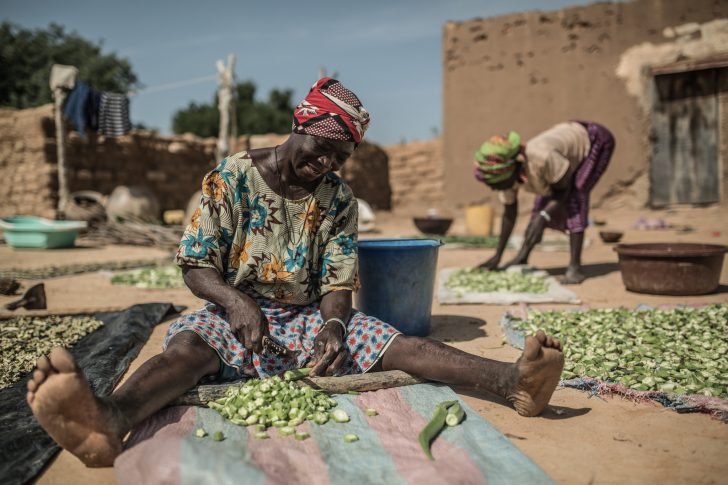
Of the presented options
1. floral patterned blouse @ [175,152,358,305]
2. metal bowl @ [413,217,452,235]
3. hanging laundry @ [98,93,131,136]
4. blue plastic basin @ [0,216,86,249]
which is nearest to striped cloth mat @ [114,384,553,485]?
floral patterned blouse @ [175,152,358,305]

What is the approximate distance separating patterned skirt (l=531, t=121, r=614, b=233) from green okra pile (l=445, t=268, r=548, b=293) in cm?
60

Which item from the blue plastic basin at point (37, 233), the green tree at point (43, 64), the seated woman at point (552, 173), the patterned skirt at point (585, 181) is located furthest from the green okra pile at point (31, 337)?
the green tree at point (43, 64)

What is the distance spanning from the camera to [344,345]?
89.6 inches

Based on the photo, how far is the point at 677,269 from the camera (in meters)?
4.18

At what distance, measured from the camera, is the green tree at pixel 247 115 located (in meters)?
34.6

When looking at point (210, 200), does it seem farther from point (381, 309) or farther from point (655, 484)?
point (655, 484)

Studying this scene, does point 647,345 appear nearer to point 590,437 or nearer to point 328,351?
point 590,437

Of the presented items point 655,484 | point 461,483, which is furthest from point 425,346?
point 655,484

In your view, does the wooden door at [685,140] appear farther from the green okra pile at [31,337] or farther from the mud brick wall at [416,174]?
the green okra pile at [31,337]

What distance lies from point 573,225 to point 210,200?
382 centimetres

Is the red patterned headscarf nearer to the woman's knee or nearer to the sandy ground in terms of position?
the woman's knee

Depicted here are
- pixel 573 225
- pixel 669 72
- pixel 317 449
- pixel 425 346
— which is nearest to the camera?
pixel 317 449

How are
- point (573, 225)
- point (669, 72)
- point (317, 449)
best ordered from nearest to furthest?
1. point (317, 449)
2. point (573, 225)
3. point (669, 72)

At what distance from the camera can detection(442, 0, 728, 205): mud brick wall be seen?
9219 mm
